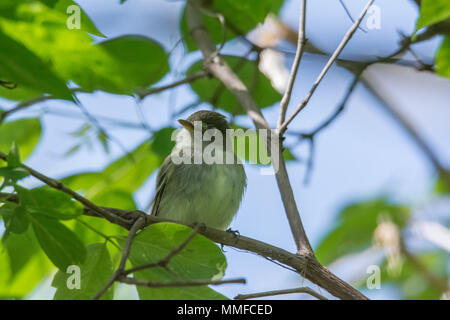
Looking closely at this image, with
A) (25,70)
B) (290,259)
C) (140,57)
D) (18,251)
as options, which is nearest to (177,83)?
(140,57)

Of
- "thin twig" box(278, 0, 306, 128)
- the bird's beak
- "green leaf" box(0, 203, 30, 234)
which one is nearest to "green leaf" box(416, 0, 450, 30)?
"thin twig" box(278, 0, 306, 128)

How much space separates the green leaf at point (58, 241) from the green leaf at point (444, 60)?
5.72 ft

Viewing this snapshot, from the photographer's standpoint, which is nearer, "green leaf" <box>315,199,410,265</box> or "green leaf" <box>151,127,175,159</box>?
"green leaf" <box>151,127,175,159</box>

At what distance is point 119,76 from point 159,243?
0.54m

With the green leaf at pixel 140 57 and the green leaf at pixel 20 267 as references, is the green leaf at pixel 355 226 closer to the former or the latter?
the green leaf at pixel 140 57

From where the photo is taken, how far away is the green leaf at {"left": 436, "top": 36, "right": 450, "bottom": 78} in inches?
99.9

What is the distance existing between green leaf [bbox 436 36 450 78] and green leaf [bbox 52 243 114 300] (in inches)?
64.2

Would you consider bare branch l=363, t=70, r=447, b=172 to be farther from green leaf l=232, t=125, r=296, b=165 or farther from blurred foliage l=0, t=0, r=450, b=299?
green leaf l=232, t=125, r=296, b=165

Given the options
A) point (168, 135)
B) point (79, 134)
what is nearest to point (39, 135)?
point (79, 134)

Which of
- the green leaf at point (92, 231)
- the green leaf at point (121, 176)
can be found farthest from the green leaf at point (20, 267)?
the green leaf at point (121, 176)

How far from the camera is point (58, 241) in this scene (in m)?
1.66

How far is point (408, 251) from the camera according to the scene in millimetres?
4168

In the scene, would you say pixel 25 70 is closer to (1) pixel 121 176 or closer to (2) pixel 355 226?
(1) pixel 121 176
